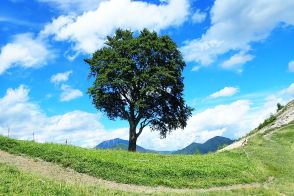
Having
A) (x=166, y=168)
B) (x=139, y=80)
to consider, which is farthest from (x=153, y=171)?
(x=139, y=80)

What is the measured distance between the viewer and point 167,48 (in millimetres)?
65188

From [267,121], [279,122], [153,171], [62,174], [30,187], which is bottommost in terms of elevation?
[30,187]

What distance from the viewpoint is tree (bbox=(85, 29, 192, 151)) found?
61.9 metres

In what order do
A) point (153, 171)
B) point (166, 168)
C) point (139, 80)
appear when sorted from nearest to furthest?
point (153, 171) → point (166, 168) → point (139, 80)

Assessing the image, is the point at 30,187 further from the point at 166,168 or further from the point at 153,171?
the point at 166,168

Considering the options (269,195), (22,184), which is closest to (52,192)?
(22,184)

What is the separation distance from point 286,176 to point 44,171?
22.8m

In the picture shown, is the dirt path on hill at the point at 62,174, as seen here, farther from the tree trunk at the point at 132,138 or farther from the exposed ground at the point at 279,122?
the exposed ground at the point at 279,122

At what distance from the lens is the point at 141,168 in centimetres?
3769

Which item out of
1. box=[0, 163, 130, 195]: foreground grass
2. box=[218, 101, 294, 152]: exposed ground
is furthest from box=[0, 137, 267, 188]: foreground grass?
box=[218, 101, 294, 152]: exposed ground

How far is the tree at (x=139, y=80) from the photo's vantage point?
61.9 metres

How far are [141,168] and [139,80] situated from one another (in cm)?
2564

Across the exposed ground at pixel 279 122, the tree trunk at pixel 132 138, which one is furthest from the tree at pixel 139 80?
the exposed ground at pixel 279 122

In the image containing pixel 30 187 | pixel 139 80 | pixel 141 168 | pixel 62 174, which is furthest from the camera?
pixel 139 80
